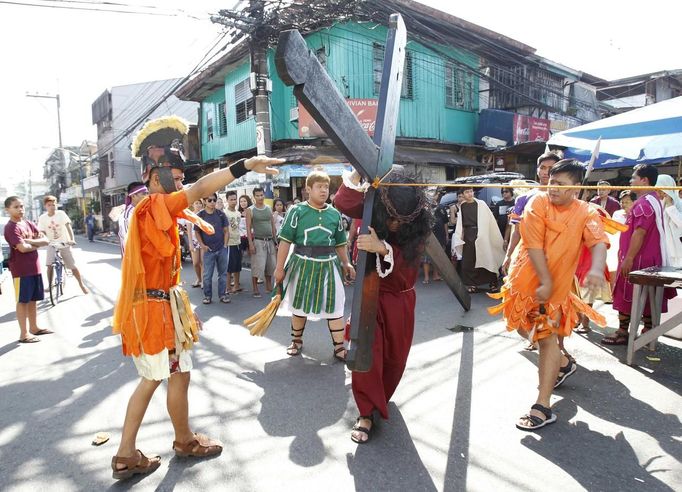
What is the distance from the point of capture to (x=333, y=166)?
39.2 feet

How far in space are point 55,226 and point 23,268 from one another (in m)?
2.55

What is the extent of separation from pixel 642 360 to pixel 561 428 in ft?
5.82

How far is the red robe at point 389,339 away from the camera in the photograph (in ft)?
9.45

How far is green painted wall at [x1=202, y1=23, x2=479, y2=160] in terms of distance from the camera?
12812 mm

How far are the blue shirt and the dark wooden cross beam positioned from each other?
5213 millimetres

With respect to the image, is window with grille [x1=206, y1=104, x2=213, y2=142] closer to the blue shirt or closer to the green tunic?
the blue shirt

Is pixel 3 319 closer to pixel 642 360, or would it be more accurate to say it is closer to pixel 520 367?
pixel 520 367

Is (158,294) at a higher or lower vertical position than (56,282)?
A: higher

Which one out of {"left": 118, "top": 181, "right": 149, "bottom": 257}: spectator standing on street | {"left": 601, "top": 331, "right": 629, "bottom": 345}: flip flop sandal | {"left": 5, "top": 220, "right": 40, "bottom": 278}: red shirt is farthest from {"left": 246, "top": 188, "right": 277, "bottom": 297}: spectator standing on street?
{"left": 601, "top": 331, "right": 629, "bottom": 345}: flip flop sandal

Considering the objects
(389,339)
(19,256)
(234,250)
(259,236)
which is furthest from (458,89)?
(389,339)

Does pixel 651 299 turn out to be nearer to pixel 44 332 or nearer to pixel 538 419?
pixel 538 419

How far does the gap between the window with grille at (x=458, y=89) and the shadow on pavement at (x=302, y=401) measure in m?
13.0

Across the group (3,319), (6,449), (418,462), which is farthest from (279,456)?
(3,319)

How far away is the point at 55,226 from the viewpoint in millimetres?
7547
